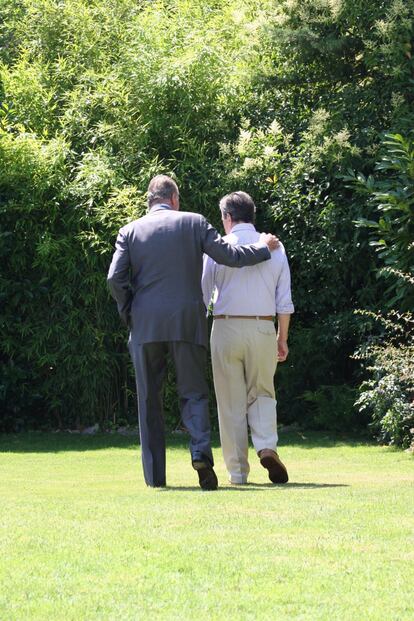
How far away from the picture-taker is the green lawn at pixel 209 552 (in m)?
3.76

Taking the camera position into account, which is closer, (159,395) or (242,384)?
(159,395)

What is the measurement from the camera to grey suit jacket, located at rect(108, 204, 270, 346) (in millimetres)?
7047

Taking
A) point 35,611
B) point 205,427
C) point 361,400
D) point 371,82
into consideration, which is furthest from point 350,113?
point 35,611

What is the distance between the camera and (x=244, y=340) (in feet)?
24.3

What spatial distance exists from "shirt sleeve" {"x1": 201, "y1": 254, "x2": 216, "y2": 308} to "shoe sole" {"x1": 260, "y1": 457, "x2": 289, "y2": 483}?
1.09 m

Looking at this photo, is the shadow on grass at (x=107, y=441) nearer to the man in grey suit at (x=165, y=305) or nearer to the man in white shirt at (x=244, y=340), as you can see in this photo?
the man in white shirt at (x=244, y=340)

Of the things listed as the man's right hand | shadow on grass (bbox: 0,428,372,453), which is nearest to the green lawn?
the man's right hand

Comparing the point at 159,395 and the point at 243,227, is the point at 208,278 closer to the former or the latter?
the point at 243,227

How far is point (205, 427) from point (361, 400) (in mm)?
3759

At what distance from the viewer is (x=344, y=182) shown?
37.8ft

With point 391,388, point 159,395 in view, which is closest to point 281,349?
point 159,395

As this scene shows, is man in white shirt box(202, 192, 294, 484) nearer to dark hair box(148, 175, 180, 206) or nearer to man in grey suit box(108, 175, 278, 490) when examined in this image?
man in grey suit box(108, 175, 278, 490)

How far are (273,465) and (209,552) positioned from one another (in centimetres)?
288

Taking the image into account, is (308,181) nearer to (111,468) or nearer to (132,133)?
(132,133)
